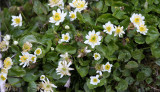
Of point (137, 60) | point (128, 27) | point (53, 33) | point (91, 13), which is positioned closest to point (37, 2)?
point (53, 33)

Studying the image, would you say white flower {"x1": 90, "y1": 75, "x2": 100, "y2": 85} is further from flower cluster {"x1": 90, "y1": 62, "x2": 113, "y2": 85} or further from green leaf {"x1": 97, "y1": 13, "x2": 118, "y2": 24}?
green leaf {"x1": 97, "y1": 13, "x2": 118, "y2": 24}

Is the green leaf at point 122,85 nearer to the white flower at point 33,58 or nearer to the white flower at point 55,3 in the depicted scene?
the white flower at point 33,58

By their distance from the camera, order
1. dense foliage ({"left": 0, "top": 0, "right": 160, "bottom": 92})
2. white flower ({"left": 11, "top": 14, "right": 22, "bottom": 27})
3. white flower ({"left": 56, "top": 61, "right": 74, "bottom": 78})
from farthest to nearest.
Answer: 1. white flower ({"left": 11, "top": 14, "right": 22, "bottom": 27})
2. dense foliage ({"left": 0, "top": 0, "right": 160, "bottom": 92})
3. white flower ({"left": 56, "top": 61, "right": 74, "bottom": 78})

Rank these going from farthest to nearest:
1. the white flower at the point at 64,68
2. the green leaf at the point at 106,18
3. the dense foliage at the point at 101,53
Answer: the green leaf at the point at 106,18 < the dense foliage at the point at 101,53 < the white flower at the point at 64,68

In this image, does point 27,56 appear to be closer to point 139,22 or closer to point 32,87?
point 32,87

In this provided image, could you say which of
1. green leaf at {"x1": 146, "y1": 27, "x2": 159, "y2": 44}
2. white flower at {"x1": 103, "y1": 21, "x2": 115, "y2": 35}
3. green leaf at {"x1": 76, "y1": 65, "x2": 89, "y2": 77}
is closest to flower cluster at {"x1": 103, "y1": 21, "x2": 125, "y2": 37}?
white flower at {"x1": 103, "y1": 21, "x2": 115, "y2": 35}

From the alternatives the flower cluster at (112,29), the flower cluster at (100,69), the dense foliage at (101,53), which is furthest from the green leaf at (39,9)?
the flower cluster at (100,69)
